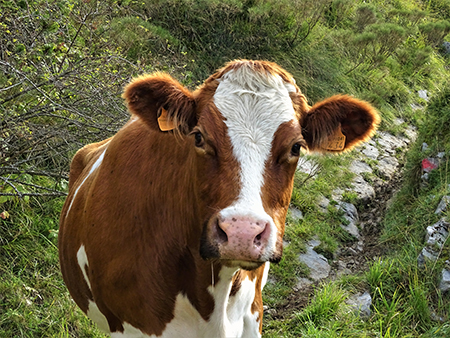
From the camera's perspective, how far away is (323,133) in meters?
2.34

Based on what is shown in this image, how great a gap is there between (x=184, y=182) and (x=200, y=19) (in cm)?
611

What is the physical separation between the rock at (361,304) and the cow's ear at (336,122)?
2.01m

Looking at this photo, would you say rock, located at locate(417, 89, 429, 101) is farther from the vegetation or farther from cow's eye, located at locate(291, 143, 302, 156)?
cow's eye, located at locate(291, 143, 302, 156)

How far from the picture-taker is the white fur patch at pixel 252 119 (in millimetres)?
1827

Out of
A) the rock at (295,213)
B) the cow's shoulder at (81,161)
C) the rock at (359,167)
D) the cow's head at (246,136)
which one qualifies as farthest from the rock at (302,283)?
the rock at (359,167)

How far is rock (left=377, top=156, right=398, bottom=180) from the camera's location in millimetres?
7450

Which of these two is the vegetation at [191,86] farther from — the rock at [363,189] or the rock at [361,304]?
the rock at [363,189]

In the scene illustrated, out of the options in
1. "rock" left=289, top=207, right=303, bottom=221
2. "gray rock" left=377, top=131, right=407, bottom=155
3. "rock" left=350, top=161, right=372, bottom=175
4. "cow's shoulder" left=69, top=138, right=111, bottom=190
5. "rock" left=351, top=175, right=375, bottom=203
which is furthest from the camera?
"gray rock" left=377, top=131, right=407, bottom=155

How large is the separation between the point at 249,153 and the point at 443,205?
3435 mm

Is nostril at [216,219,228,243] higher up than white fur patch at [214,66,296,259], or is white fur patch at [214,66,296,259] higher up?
white fur patch at [214,66,296,259]

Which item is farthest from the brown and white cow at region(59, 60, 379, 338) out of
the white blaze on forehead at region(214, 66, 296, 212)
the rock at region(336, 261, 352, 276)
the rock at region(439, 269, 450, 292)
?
the rock at region(336, 261, 352, 276)

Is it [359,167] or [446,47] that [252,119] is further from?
[446,47]

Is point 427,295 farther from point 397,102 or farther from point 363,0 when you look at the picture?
point 363,0

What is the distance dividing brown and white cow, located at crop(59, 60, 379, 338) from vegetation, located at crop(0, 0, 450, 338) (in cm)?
102
